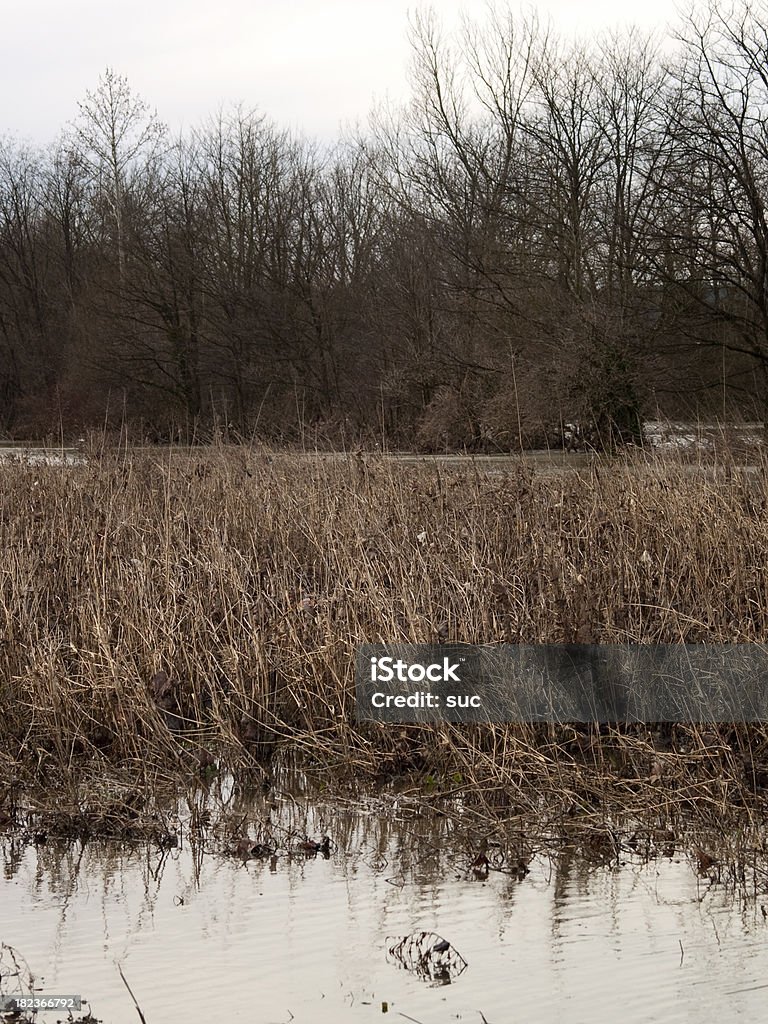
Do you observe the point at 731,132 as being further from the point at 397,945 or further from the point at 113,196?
the point at 113,196

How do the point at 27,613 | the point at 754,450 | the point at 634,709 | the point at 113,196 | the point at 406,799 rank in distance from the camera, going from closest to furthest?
the point at 406,799 → the point at 634,709 → the point at 27,613 → the point at 754,450 → the point at 113,196

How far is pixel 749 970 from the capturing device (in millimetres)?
3721

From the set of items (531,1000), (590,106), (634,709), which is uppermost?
(590,106)

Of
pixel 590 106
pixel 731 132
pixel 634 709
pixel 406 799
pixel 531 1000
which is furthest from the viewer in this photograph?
pixel 590 106

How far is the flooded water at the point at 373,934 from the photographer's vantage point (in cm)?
360

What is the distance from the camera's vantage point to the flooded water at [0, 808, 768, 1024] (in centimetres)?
360

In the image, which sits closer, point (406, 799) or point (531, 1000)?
point (531, 1000)

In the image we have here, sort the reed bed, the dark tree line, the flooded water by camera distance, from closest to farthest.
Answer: the flooded water → the reed bed → the dark tree line

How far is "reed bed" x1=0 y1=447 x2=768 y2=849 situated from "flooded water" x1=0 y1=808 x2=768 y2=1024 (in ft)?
1.58

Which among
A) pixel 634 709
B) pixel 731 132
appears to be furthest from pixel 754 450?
pixel 731 132

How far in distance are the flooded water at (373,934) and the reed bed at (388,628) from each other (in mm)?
481

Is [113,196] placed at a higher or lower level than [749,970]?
higher

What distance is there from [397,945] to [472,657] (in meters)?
2.13

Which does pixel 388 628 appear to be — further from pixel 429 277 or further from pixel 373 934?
pixel 429 277
